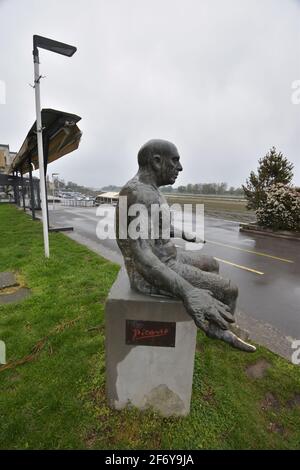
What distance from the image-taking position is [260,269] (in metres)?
6.40

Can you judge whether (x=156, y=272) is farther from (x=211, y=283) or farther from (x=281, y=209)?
(x=281, y=209)

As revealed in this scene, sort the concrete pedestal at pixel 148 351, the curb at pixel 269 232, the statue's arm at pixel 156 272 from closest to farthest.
→ the statue's arm at pixel 156 272
the concrete pedestal at pixel 148 351
the curb at pixel 269 232

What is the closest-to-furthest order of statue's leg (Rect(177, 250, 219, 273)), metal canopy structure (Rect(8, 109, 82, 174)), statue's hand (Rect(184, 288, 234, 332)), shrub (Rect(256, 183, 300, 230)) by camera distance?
statue's hand (Rect(184, 288, 234, 332))
statue's leg (Rect(177, 250, 219, 273))
metal canopy structure (Rect(8, 109, 82, 174))
shrub (Rect(256, 183, 300, 230))

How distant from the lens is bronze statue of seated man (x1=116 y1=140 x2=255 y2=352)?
159 centimetres

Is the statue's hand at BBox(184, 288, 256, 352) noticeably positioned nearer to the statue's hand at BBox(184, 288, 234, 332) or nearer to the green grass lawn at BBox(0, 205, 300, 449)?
the statue's hand at BBox(184, 288, 234, 332)

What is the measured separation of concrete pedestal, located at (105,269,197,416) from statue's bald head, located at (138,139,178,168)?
1074 millimetres

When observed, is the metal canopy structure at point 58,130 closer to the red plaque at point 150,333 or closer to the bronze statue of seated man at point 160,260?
the bronze statue of seated man at point 160,260

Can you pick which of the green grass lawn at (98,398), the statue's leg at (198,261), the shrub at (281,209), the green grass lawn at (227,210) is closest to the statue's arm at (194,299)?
the statue's leg at (198,261)

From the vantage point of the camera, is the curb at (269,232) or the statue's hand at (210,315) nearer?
the statue's hand at (210,315)

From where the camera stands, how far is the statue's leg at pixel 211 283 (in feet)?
6.08

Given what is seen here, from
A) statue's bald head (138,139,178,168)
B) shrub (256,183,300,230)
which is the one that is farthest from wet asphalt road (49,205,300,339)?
statue's bald head (138,139,178,168)

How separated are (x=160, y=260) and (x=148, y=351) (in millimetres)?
730

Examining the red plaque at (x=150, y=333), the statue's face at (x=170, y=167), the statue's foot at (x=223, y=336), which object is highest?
the statue's face at (x=170, y=167)
